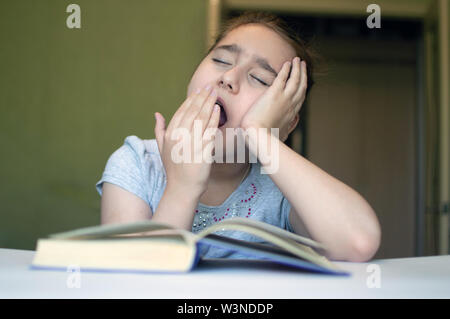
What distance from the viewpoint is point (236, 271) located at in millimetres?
467

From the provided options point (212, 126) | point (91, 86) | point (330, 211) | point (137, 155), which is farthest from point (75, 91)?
point (330, 211)

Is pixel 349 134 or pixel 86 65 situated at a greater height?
pixel 86 65

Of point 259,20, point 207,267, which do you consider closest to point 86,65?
point 259,20

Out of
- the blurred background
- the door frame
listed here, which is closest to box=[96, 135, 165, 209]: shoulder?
the door frame

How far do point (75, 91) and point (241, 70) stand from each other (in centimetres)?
160

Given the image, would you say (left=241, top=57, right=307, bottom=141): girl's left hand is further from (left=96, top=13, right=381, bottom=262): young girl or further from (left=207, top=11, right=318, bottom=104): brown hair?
(left=207, top=11, right=318, bottom=104): brown hair

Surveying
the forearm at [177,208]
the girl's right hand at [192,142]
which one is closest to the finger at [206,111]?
the girl's right hand at [192,142]

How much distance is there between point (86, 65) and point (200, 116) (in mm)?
1698

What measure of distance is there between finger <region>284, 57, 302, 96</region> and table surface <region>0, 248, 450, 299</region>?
502mm

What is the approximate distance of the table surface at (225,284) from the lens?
34 centimetres

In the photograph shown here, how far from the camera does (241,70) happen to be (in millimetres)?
940

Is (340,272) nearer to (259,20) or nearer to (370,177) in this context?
(259,20)

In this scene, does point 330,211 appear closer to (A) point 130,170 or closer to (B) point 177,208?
(B) point 177,208

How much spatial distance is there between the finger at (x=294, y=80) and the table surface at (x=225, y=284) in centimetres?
50
